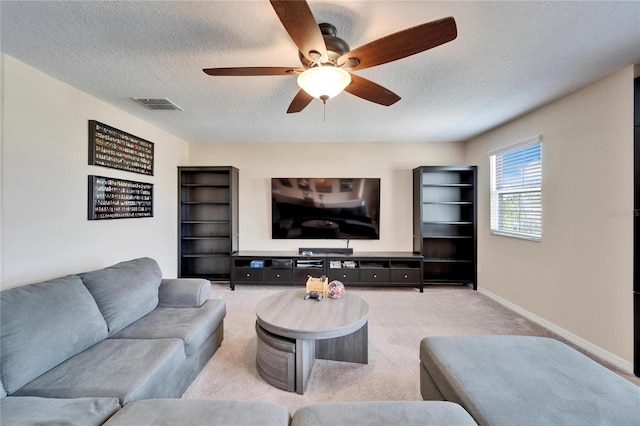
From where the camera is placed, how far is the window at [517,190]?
294 cm

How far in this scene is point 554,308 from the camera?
105 inches

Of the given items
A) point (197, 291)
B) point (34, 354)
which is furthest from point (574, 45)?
point (34, 354)

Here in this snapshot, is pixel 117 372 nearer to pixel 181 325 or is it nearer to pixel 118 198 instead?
pixel 181 325

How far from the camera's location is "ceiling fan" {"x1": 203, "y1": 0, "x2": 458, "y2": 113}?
3.81ft

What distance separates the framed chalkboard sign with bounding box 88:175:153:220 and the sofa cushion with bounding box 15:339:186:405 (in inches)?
61.1

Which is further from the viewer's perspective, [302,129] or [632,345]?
[302,129]

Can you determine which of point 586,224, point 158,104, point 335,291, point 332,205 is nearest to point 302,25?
point 335,291

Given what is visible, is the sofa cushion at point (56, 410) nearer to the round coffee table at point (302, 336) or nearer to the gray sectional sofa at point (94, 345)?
the gray sectional sofa at point (94, 345)

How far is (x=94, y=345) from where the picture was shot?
64.6 inches

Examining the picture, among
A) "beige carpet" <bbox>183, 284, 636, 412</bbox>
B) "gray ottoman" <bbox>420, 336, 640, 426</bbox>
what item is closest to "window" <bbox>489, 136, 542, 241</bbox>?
"beige carpet" <bbox>183, 284, 636, 412</bbox>

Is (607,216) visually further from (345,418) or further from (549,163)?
(345,418)

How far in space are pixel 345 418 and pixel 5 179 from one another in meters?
2.77

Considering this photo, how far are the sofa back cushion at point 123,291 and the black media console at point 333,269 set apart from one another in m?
1.82

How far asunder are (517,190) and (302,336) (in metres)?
3.18
